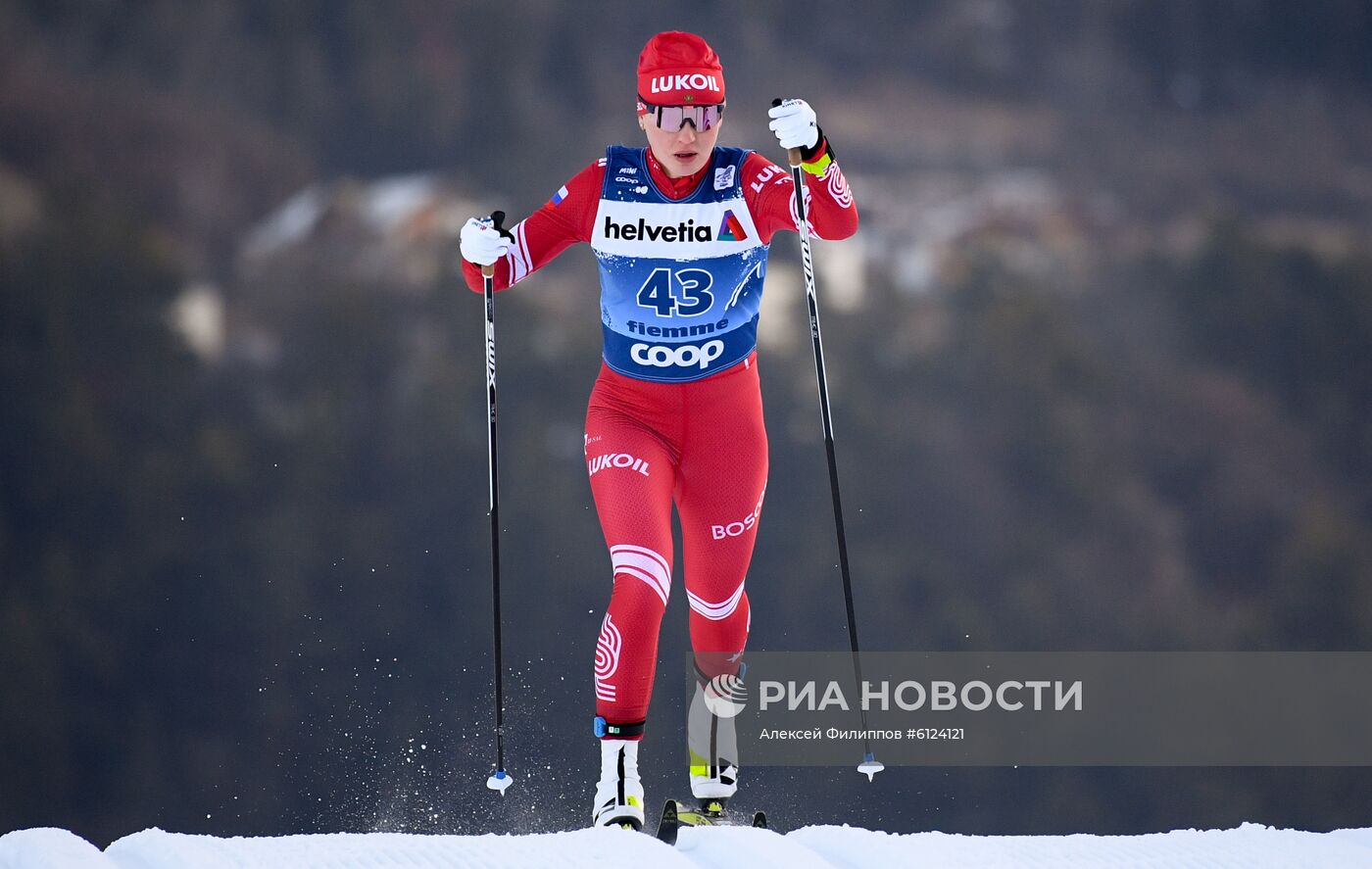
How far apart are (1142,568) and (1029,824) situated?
8.75 ft

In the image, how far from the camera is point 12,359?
14.0 meters

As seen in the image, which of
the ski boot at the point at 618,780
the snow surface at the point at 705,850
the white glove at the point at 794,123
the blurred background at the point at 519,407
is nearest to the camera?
the snow surface at the point at 705,850

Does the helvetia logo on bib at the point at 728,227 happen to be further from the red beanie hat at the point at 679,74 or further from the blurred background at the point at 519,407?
the blurred background at the point at 519,407

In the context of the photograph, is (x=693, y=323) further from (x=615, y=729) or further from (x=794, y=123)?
(x=615, y=729)

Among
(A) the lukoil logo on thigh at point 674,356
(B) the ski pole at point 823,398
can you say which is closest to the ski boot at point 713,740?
(B) the ski pole at point 823,398

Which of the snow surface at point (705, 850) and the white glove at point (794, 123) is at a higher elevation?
the white glove at point (794, 123)

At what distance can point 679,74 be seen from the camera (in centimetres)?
409

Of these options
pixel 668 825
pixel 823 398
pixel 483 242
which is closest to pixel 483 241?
pixel 483 242

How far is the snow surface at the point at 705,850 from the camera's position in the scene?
3.51m

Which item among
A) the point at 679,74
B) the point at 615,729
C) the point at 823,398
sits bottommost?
the point at 615,729

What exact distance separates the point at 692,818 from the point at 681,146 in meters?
1.80

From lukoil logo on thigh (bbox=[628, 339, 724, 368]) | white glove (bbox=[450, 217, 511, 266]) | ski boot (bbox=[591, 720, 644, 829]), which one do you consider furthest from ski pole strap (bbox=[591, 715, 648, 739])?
white glove (bbox=[450, 217, 511, 266])

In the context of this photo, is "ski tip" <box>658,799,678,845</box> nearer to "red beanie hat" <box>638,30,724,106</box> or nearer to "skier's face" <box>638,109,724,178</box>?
"skier's face" <box>638,109,724,178</box>

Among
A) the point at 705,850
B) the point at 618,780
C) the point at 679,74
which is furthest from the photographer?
the point at 679,74
